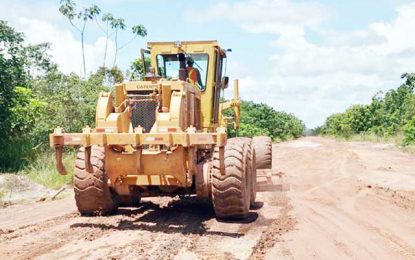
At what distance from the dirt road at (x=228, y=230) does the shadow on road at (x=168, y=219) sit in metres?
0.01

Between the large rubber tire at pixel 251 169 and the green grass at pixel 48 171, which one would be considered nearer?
the large rubber tire at pixel 251 169

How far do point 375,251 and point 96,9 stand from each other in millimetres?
18982

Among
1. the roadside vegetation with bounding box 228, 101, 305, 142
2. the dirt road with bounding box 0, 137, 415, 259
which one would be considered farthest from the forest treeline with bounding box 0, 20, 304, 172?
the roadside vegetation with bounding box 228, 101, 305, 142

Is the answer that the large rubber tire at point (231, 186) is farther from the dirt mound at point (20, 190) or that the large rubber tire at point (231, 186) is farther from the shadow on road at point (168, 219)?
the dirt mound at point (20, 190)

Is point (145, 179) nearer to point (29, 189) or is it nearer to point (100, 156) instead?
point (100, 156)

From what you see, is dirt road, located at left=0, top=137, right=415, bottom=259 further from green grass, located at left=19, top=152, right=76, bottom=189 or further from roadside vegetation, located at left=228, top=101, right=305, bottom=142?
roadside vegetation, located at left=228, top=101, right=305, bottom=142

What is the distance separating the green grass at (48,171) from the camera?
13.4 m

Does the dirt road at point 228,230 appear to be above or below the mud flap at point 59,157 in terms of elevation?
below

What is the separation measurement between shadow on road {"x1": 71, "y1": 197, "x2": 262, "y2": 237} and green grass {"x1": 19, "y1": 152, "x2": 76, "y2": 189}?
13.1 feet

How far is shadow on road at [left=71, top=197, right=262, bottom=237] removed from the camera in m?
7.79

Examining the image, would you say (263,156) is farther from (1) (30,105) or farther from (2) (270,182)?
(1) (30,105)

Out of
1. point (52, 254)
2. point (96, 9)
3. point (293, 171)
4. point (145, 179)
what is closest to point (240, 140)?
point (145, 179)

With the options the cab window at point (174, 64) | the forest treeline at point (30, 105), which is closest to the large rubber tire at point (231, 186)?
the cab window at point (174, 64)

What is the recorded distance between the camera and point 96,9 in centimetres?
2302
